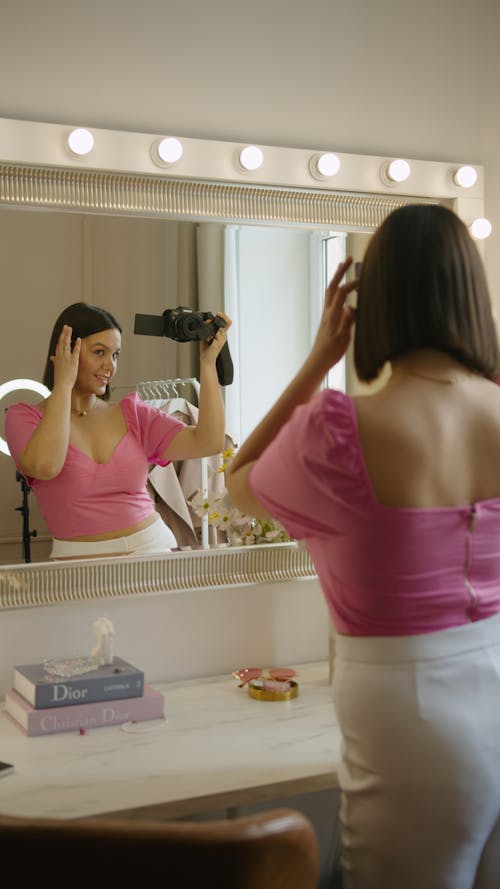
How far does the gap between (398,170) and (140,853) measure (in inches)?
57.8

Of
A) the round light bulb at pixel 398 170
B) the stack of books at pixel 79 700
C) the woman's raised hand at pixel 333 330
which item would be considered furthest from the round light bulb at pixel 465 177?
the stack of books at pixel 79 700

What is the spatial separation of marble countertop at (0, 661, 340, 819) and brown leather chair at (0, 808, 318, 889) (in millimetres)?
336

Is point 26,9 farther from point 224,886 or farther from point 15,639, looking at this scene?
point 224,886

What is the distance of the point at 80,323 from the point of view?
1749 mm

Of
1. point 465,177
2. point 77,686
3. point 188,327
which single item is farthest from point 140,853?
point 465,177

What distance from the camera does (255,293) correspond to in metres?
1.91

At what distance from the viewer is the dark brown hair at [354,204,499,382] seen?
116cm

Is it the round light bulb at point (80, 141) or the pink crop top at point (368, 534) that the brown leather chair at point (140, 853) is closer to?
the pink crop top at point (368, 534)

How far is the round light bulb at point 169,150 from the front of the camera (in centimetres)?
177

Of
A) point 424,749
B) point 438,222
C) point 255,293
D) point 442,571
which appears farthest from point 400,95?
point 424,749

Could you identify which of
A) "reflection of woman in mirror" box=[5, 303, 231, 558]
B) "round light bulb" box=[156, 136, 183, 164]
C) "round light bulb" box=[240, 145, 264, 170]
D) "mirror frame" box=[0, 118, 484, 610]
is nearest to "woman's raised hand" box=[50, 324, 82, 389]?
"reflection of woman in mirror" box=[5, 303, 231, 558]

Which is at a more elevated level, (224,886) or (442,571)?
(442,571)

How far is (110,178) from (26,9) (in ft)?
1.00

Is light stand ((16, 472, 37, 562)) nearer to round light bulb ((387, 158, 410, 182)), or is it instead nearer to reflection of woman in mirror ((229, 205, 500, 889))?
reflection of woman in mirror ((229, 205, 500, 889))
